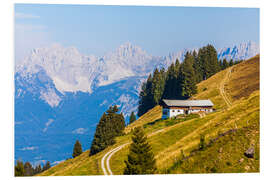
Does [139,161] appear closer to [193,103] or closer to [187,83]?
[193,103]

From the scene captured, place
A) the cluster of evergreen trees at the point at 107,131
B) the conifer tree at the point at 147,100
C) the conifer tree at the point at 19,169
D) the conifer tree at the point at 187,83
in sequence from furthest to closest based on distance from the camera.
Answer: the conifer tree at the point at 147,100
the conifer tree at the point at 187,83
the cluster of evergreen trees at the point at 107,131
the conifer tree at the point at 19,169

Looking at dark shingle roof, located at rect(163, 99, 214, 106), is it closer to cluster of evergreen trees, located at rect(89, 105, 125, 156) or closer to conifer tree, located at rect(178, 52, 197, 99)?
cluster of evergreen trees, located at rect(89, 105, 125, 156)

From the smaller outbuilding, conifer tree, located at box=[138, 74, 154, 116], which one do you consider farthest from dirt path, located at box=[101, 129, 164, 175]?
conifer tree, located at box=[138, 74, 154, 116]

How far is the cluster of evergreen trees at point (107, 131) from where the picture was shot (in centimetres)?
6488

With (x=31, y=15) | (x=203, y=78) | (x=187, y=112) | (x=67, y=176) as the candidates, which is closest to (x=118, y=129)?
(x=187, y=112)

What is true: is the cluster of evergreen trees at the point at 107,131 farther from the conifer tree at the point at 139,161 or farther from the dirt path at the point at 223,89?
the dirt path at the point at 223,89

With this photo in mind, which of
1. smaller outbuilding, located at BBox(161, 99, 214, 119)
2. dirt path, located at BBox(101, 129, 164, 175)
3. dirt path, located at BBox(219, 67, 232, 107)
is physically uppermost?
dirt path, located at BBox(219, 67, 232, 107)

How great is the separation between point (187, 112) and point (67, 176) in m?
27.7

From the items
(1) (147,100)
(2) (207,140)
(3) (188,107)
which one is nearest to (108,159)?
(2) (207,140)

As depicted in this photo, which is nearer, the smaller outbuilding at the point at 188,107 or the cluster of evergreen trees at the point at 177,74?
the smaller outbuilding at the point at 188,107

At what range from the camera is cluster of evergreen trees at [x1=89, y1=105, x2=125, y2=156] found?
64875 millimetres

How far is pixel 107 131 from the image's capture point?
224 ft

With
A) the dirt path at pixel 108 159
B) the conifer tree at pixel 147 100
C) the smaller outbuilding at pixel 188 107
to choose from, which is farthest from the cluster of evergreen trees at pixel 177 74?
the dirt path at pixel 108 159
